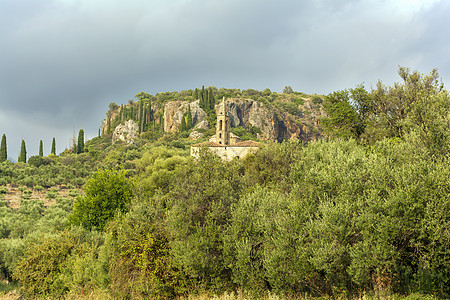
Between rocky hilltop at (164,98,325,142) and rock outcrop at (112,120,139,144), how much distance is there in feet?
45.7

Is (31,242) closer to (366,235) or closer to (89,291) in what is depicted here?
(89,291)

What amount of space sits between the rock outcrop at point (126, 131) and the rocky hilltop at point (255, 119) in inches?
549

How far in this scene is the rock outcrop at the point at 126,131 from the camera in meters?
129

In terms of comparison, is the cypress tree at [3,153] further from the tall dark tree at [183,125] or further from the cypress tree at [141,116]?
the tall dark tree at [183,125]

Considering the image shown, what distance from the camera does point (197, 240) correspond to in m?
17.6

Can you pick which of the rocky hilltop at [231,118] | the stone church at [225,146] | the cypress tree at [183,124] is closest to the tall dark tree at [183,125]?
the cypress tree at [183,124]

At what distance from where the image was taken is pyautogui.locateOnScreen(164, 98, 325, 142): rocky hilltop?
124500 mm

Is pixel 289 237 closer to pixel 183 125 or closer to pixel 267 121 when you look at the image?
pixel 183 125

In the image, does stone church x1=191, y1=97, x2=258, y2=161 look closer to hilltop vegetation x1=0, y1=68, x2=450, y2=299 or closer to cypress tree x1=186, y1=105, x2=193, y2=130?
hilltop vegetation x1=0, y1=68, x2=450, y2=299

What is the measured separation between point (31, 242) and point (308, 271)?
2426 centimetres

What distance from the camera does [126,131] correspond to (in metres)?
132

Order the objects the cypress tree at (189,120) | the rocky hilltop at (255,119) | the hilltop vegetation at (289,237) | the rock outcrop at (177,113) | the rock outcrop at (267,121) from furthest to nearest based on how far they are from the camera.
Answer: the rock outcrop at (267,121), the rocky hilltop at (255,119), the rock outcrop at (177,113), the cypress tree at (189,120), the hilltop vegetation at (289,237)

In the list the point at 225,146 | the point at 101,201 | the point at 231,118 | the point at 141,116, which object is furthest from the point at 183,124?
the point at 101,201

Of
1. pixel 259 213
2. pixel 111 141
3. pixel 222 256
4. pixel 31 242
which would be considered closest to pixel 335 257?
pixel 259 213
